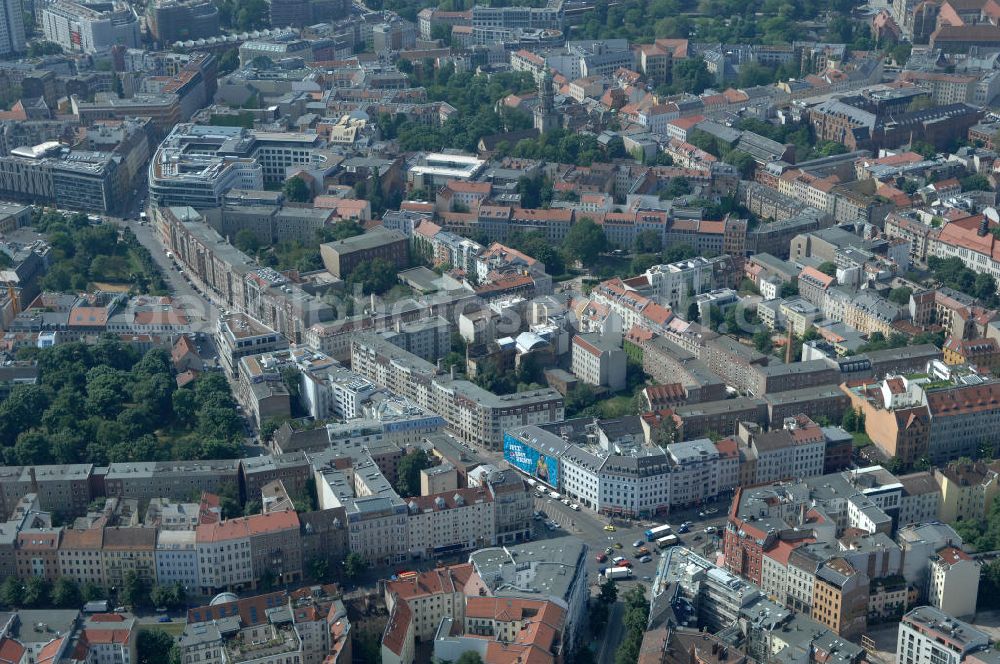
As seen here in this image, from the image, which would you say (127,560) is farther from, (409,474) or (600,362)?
(600,362)

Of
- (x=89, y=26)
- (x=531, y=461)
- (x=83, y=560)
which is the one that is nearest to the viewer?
(x=83, y=560)

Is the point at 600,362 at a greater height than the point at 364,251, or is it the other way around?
the point at 364,251

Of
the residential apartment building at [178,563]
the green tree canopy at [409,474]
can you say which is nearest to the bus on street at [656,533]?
the green tree canopy at [409,474]

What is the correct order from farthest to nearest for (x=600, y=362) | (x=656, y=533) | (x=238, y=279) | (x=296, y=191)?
(x=296, y=191)
(x=238, y=279)
(x=600, y=362)
(x=656, y=533)

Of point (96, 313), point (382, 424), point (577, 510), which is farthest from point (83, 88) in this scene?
point (577, 510)

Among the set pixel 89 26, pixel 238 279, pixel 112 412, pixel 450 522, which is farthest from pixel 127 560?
pixel 89 26

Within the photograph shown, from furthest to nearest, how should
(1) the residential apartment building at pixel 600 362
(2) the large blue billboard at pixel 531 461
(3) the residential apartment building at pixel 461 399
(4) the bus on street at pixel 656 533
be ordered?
1. (1) the residential apartment building at pixel 600 362
2. (3) the residential apartment building at pixel 461 399
3. (2) the large blue billboard at pixel 531 461
4. (4) the bus on street at pixel 656 533

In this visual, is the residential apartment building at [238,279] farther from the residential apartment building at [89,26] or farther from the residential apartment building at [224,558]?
the residential apartment building at [89,26]

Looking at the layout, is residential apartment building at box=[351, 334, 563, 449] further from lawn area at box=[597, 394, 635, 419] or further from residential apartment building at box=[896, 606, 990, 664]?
residential apartment building at box=[896, 606, 990, 664]

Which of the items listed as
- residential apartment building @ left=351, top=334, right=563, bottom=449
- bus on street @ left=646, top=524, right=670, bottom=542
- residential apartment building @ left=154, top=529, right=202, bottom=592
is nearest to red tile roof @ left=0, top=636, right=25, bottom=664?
residential apartment building @ left=154, top=529, right=202, bottom=592
